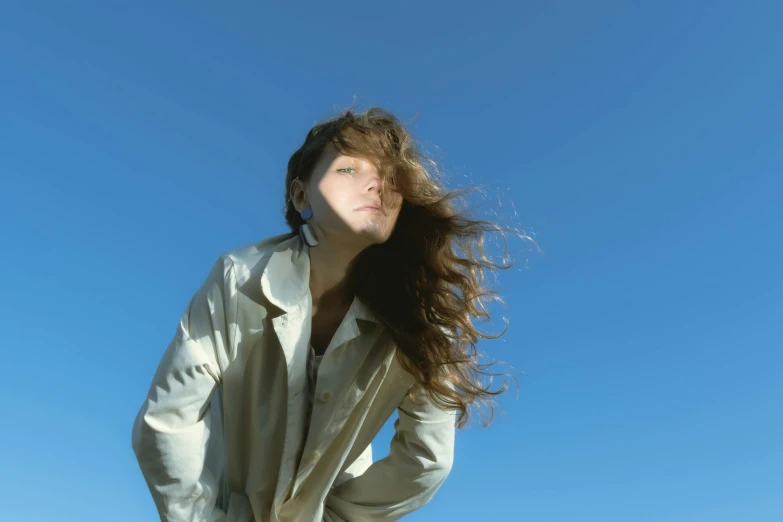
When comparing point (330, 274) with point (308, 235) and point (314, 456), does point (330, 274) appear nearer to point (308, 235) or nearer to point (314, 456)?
point (308, 235)

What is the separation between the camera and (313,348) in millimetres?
4941

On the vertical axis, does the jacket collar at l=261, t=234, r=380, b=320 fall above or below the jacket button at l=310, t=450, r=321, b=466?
above

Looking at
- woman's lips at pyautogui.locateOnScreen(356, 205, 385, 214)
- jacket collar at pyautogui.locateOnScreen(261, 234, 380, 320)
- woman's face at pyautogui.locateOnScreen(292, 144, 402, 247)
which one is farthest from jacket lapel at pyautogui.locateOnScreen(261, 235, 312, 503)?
woman's lips at pyautogui.locateOnScreen(356, 205, 385, 214)

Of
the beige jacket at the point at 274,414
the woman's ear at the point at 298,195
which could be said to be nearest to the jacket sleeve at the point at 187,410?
the beige jacket at the point at 274,414

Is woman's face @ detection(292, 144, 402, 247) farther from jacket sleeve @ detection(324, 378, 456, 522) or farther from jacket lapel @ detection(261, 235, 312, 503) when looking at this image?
jacket sleeve @ detection(324, 378, 456, 522)

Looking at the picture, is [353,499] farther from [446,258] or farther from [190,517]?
[446,258]

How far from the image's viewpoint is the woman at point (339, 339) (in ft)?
14.7

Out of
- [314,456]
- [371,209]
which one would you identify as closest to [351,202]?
[371,209]

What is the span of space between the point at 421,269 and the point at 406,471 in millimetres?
1214

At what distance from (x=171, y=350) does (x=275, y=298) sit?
61 cm

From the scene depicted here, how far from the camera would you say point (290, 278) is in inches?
181

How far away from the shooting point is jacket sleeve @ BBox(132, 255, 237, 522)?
13.7 feet

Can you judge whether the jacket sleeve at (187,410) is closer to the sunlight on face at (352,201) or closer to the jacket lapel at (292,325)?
the jacket lapel at (292,325)

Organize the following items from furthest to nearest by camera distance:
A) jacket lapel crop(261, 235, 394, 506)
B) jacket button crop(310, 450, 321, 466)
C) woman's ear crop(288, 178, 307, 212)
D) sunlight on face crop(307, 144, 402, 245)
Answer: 1. woman's ear crop(288, 178, 307, 212)
2. jacket button crop(310, 450, 321, 466)
3. jacket lapel crop(261, 235, 394, 506)
4. sunlight on face crop(307, 144, 402, 245)
